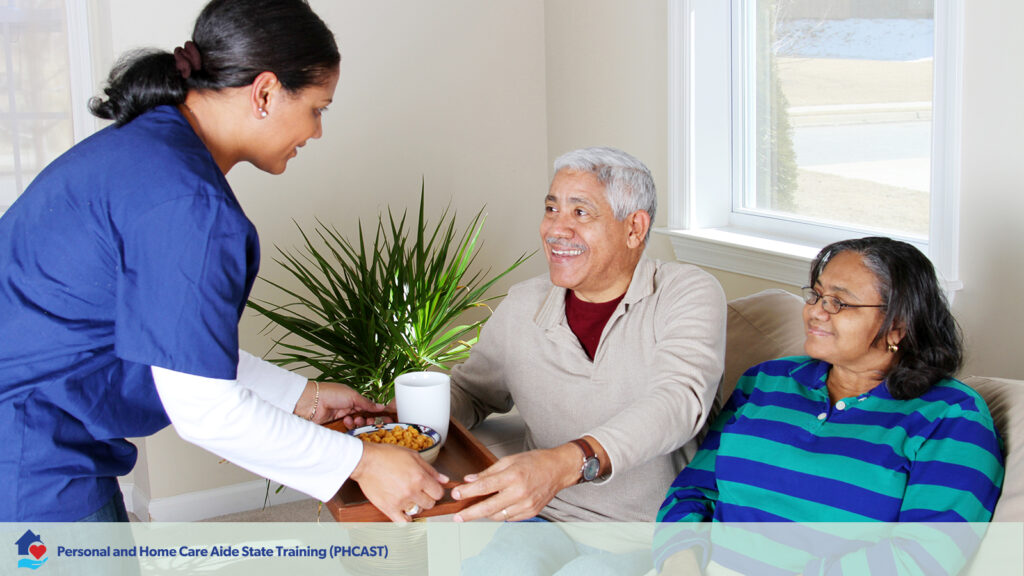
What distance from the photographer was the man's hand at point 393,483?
1340mm

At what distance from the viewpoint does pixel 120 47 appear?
3117mm

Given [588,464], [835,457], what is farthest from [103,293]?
[835,457]

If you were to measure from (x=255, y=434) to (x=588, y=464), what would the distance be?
1.96 ft

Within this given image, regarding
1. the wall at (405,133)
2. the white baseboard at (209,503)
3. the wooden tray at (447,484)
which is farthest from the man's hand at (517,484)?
the white baseboard at (209,503)

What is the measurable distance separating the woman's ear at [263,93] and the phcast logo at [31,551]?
0.68 m

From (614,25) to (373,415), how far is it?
198 centimetres

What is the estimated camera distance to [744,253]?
2.70 m

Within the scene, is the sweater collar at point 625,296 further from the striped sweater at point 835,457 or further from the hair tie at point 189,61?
the hair tie at point 189,61

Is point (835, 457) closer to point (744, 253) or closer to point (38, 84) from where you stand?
point (744, 253)

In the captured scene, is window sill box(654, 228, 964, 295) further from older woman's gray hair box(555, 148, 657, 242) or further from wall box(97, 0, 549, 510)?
wall box(97, 0, 549, 510)

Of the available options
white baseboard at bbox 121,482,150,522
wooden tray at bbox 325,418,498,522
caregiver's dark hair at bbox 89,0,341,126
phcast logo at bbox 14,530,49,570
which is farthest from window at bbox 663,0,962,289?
white baseboard at bbox 121,482,150,522

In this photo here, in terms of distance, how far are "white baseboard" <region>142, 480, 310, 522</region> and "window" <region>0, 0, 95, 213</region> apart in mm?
1250

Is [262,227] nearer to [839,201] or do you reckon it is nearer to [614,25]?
[614,25]

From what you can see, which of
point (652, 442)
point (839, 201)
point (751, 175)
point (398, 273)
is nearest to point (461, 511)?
point (652, 442)
